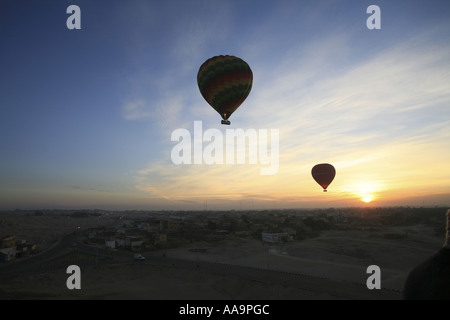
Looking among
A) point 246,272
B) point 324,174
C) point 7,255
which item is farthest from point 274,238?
point 7,255

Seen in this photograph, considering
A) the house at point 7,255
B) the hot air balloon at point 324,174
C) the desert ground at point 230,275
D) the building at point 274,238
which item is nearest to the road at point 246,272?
the desert ground at point 230,275

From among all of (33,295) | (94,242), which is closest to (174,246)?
(94,242)

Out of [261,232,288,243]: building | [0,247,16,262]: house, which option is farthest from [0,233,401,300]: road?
[261,232,288,243]: building

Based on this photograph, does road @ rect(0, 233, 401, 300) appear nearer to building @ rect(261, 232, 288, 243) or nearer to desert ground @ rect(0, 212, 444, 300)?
desert ground @ rect(0, 212, 444, 300)

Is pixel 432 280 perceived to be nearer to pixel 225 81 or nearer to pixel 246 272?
pixel 225 81

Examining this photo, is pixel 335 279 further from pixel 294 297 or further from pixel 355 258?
pixel 355 258

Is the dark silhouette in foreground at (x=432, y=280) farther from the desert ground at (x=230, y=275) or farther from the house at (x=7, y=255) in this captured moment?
the house at (x=7, y=255)

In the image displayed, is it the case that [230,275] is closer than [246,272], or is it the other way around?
[230,275]
